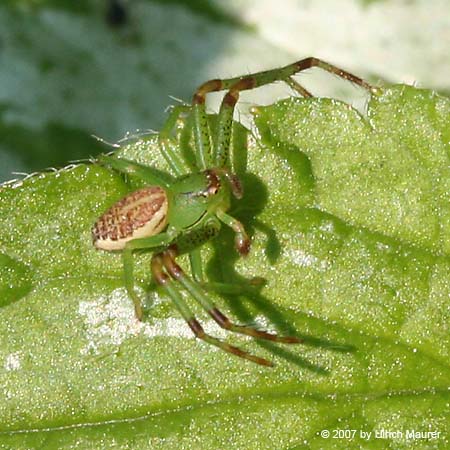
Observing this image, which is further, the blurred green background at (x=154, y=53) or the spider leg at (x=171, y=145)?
the blurred green background at (x=154, y=53)

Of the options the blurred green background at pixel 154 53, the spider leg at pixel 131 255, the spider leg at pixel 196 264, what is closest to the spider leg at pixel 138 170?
the spider leg at pixel 131 255

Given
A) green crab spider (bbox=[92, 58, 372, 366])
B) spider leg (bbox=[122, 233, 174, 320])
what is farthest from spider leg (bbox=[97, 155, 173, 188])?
spider leg (bbox=[122, 233, 174, 320])

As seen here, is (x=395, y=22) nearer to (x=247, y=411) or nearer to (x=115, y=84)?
(x=115, y=84)

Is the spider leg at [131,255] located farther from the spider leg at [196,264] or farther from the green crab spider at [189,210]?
the spider leg at [196,264]

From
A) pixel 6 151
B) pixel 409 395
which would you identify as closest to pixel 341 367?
pixel 409 395

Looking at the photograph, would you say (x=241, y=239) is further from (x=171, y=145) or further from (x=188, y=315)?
(x=171, y=145)

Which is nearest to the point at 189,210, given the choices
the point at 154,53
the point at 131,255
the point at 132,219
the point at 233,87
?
the point at 132,219

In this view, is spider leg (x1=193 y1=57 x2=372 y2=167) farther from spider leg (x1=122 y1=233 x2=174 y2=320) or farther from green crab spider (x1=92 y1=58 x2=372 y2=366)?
spider leg (x1=122 y1=233 x2=174 y2=320)
